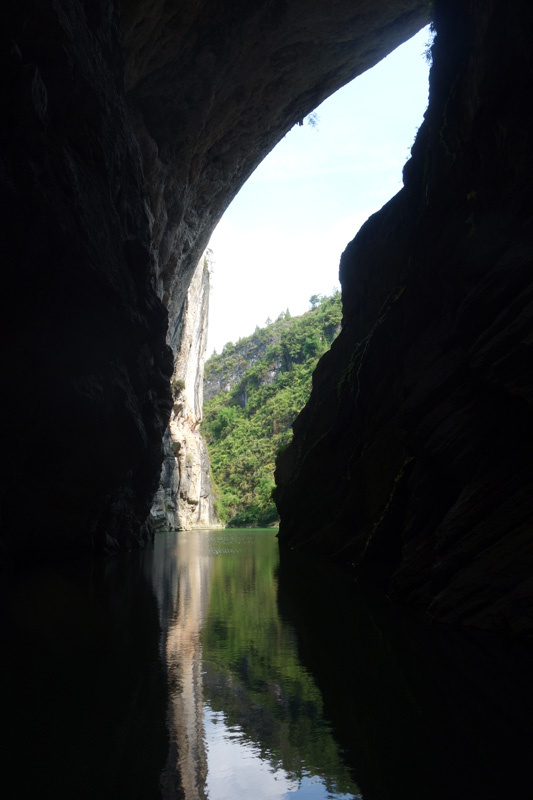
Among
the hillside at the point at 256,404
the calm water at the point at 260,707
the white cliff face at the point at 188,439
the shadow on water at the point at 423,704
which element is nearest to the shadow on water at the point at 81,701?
the calm water at the point at 260,707

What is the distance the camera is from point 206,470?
231 feet

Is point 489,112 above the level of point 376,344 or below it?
above

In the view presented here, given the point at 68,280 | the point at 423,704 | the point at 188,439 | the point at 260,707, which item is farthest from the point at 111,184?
the point at 188,439

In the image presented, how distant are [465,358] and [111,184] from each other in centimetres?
966

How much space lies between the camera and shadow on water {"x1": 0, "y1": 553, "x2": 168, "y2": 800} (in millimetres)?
3215

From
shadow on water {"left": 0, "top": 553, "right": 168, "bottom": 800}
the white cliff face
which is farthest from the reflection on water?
the white cliff face

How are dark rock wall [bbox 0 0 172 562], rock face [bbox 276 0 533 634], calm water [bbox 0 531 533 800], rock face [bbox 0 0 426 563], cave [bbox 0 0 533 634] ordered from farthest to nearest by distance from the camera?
rock face [bbox 0 0 426 563] → dark rock wall [bbox 0 0 172 562] → cave [bbox 0 0 533 634] → rock face [bbox 276 0 533 634] → calm water [bbox 0 531 533 800]

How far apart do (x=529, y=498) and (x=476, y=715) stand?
3489mm

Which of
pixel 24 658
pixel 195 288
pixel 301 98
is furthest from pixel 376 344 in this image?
pixel 195 288

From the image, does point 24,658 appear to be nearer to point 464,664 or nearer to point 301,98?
point 464,664

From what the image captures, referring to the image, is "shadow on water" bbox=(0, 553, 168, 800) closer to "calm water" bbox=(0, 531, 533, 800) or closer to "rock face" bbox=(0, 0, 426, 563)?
"calm water" bbox=(0, 531, 533, 800)

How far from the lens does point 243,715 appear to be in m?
4.32

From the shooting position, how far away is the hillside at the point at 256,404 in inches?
3570

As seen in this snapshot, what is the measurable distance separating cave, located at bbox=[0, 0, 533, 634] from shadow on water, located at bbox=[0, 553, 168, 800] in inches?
162
